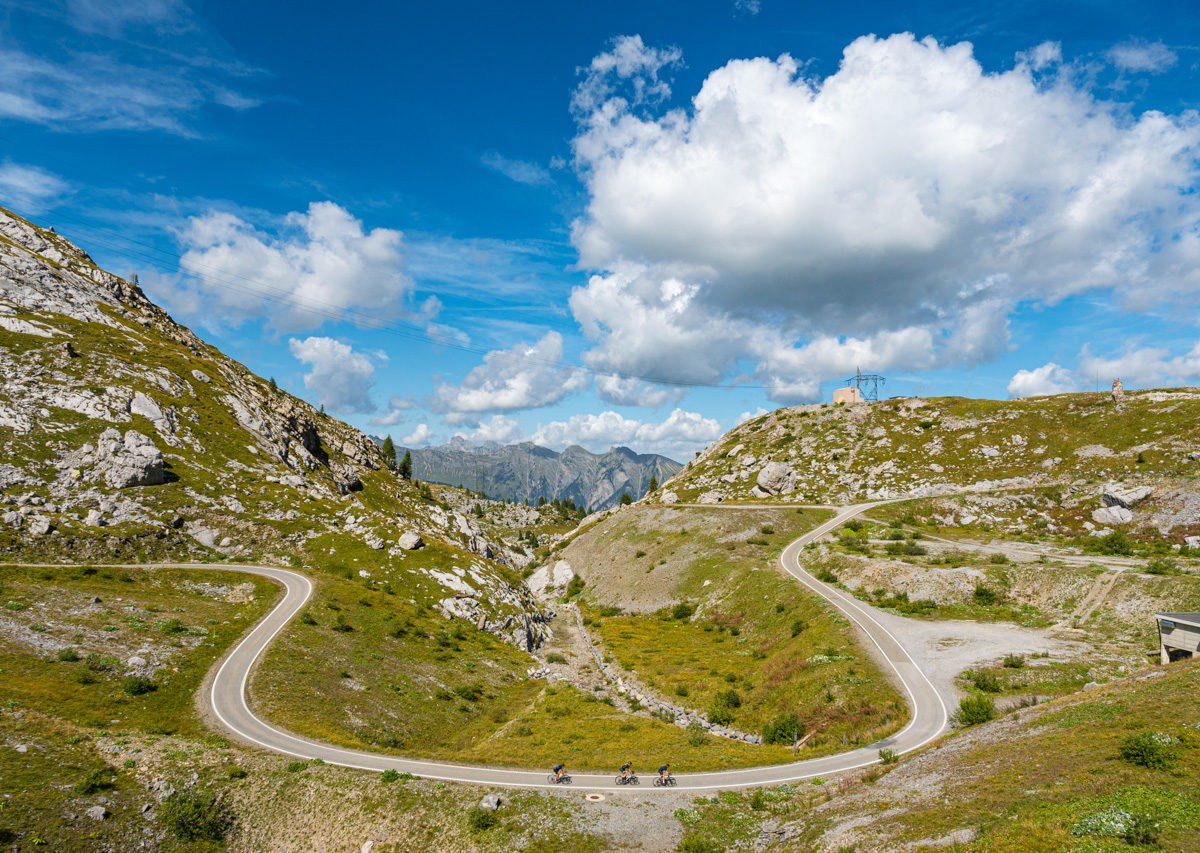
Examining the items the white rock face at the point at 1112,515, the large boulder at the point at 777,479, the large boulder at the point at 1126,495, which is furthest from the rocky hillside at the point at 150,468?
the large boulder at the point at 1126,495

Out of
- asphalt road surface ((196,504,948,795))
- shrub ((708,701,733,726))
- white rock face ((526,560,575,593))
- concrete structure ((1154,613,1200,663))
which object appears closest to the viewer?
asphalt road surface ((196,504,948,795))

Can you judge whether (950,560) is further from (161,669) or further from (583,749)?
(161,669)

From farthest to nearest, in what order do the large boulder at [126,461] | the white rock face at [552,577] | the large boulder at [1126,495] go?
the white rock face at [552,577] < the large boulder at [1126,495] < the large boulder at [126,461]

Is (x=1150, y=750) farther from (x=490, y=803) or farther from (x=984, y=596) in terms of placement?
(x=984, y=596)

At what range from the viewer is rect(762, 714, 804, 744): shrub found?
1742 inches

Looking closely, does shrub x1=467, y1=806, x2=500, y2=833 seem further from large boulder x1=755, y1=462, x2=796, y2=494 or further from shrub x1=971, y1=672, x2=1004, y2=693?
large boulder x1=755, y1=462, x2=796, y2=494

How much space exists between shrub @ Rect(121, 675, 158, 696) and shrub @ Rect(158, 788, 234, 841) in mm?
14277

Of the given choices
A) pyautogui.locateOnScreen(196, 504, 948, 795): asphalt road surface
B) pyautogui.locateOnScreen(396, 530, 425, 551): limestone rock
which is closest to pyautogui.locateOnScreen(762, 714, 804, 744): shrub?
pyautogui.locateOnScreen(196, 504, 948, 795): asphalt road surface

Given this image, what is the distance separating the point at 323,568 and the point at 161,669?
3686 centimetres

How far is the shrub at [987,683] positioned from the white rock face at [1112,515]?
76.8 metres

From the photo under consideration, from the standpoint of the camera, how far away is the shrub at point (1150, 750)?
63.9 feet

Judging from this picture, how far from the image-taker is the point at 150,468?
242ft

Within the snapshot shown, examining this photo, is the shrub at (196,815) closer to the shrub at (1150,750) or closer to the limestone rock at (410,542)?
the shrub at (1150,750)

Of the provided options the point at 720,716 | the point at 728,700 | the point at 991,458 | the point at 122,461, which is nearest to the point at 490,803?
the point at 720,716
